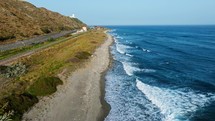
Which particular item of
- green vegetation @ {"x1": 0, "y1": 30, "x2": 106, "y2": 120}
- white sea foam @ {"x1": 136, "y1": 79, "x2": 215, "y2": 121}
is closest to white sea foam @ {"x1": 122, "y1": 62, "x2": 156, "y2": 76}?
green vegetation @ {"x1": 0, "y1": 30, "x2": 106, "y2": 120}

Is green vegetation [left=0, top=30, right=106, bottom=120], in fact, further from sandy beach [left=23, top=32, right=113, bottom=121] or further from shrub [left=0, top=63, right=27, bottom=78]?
sandy beach [left=23, top=32, right=113, bottom=121]

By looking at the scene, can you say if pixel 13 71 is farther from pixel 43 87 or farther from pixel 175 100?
pixel 175 100

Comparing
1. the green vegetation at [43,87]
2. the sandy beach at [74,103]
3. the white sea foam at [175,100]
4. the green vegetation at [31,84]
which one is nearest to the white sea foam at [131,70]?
the sandy beach at [74,103]

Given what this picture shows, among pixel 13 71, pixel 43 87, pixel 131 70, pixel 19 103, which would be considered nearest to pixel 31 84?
pixel 43 87

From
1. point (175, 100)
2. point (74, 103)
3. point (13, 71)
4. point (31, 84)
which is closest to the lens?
point (74, 103)

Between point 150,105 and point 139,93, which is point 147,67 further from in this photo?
point 150,105
